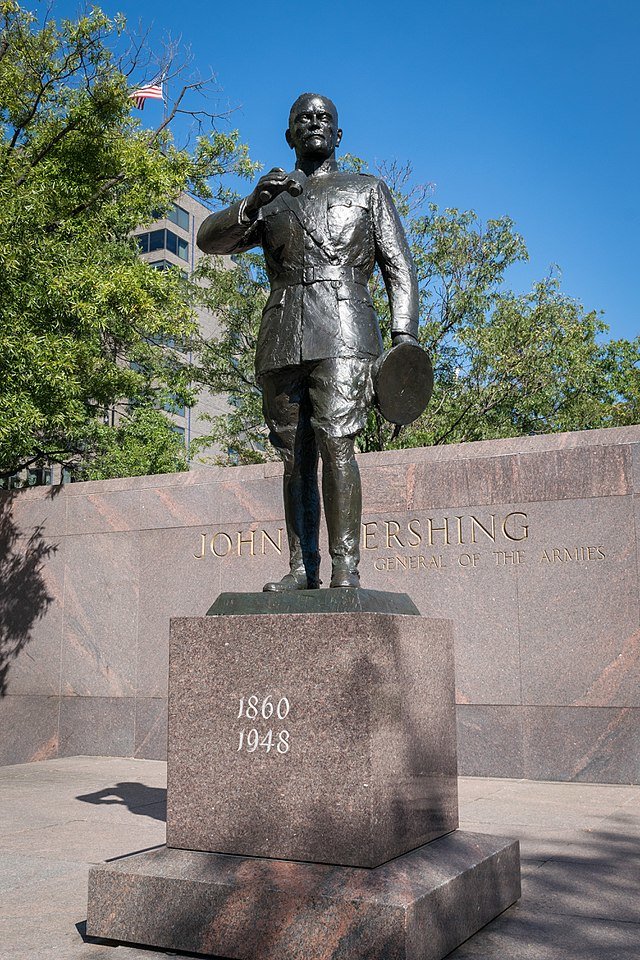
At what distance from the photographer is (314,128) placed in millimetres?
4723

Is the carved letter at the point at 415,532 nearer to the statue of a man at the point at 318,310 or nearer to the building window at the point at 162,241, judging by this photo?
the statue of a man at the point at 318,310

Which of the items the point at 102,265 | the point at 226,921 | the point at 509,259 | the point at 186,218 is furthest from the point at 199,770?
the point at 186,218

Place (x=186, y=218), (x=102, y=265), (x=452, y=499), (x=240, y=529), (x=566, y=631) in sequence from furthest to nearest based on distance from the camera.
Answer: (x=186, y=218)
(x=102, y=265)
(x=240, y=529)
(x=452, y=499)
(x=566, y=631)

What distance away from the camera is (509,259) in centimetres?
2102

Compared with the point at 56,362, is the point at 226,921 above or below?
below

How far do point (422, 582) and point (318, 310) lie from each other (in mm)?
4994

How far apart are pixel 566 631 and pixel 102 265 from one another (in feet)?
28.0

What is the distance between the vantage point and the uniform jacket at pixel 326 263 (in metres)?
4.54

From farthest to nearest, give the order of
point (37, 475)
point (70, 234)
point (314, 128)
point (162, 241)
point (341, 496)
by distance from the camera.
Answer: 1. point (162, 241)
2. point (37, 475)
3. point (70, 234)
4. point (314, 128)
5. point (341, 496)

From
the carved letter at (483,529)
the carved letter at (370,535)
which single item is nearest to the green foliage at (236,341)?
the carved letter at (370,535)

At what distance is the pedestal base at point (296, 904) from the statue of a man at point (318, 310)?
130 centimetres

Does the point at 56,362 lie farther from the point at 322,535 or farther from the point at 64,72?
the point at 64,72

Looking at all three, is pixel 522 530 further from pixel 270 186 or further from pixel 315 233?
pixel 270 186

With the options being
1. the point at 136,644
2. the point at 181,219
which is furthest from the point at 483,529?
the point at 181,219
